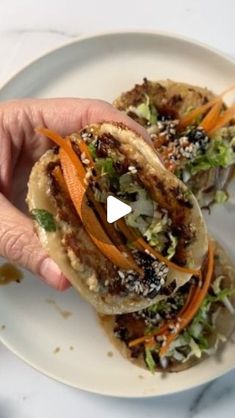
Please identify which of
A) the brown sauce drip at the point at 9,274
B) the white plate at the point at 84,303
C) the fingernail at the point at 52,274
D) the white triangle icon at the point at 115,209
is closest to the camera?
the white triangle icon at the point at 115,209

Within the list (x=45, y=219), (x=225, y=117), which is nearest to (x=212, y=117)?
(x=225, y=117)

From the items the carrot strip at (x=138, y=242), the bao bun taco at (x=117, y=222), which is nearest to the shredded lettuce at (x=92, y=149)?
the bao bun taco at (x=117, y=222)

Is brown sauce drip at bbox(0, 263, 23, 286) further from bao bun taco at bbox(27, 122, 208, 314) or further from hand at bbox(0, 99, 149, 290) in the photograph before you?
bao bun taco at bbox(27, 122, 208, 314)

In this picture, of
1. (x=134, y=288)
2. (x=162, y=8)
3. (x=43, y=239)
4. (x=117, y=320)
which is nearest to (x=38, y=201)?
(x=43, y=239)

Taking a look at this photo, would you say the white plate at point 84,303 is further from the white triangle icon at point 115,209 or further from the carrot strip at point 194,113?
the white triangle icon at point 115,209

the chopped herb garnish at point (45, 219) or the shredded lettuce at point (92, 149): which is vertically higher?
the shredded lettuce at point (92, 149)
